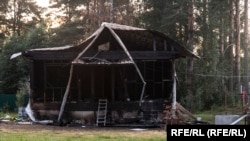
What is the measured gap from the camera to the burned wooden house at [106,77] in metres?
19.9

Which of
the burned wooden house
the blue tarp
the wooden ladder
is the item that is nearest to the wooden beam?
the burned wooden house

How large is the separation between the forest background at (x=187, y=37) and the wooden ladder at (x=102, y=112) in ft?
31.0

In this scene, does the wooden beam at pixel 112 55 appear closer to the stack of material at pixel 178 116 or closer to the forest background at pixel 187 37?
the stack of material at pixel 178 116

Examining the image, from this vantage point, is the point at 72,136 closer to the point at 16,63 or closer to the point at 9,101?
the point at 9,101

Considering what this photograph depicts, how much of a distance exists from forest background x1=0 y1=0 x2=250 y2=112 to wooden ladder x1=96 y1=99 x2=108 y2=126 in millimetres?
9451

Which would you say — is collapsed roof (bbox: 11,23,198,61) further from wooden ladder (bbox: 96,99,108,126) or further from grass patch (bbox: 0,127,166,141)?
grass patch (bbox: 0,127,166,141)

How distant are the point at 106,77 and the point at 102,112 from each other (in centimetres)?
212

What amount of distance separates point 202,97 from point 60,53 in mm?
14155

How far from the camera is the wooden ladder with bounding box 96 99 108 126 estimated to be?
778 inches

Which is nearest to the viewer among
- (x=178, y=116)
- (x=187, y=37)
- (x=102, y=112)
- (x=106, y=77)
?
(x=178, y=116)

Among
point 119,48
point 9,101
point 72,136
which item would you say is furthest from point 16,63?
point 72,136

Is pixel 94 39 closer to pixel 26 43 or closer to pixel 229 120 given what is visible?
pixel 229 120

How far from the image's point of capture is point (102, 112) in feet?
66.0

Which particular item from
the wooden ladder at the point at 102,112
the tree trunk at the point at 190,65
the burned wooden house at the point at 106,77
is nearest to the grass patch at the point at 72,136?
the wooden ladder at the point at 102,112
